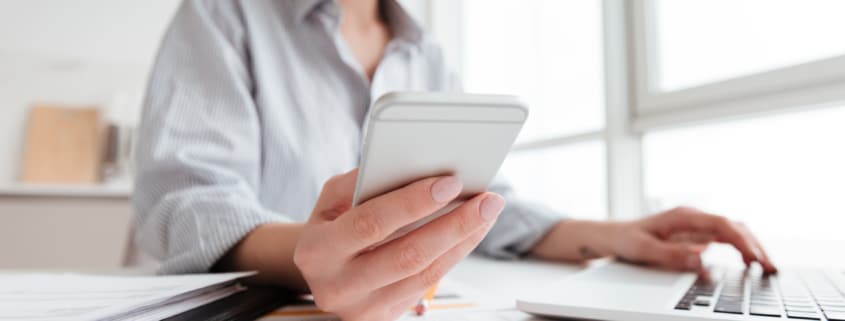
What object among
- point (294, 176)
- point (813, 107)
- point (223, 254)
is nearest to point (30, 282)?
point (223, 254)

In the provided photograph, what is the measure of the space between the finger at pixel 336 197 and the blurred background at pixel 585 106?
805 millimetres

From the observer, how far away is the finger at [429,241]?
30 centimetres

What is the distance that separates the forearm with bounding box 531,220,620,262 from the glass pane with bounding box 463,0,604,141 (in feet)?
2.11

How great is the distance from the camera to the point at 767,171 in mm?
1051

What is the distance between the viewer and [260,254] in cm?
47

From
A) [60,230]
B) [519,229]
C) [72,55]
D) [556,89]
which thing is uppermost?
[72,55]

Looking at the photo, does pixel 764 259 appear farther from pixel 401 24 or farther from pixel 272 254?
pixel 401 24

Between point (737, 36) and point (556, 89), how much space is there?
60 cm

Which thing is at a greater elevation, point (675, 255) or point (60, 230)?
point (675, 255)

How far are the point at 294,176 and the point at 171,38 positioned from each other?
242mm

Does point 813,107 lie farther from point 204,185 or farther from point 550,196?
point 204,185

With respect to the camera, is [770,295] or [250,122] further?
[250,122]

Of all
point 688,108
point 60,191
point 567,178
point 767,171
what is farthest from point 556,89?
point 60,191

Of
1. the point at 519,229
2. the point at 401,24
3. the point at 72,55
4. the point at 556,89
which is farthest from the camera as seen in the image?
the point at 72,55
